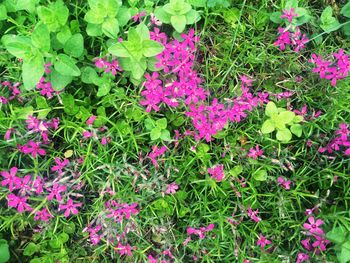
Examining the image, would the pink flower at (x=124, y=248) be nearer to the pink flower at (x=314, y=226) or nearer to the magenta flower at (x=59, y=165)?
the magenta flower at (x=59, y=165)

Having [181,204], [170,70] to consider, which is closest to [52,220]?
[181,204]

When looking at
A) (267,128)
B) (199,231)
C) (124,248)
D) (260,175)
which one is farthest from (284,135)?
(124,248)

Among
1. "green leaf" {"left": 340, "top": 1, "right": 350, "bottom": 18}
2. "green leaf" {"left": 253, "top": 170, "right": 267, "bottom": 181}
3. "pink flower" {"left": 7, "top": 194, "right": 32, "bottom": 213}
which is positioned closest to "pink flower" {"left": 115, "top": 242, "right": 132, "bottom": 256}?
"pink flower" {"left": 7, "top": 194, "right": 32, "bottom": 213}

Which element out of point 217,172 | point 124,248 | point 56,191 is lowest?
point 124,248

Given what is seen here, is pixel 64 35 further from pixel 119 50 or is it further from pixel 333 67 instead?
pixel 333 67

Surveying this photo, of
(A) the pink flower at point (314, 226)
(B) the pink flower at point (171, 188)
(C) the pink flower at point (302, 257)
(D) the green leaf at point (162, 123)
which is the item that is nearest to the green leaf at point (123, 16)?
(D) the green leaf at point (162, 123)

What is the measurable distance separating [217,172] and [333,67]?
788mm

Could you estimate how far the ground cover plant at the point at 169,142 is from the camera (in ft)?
6.62

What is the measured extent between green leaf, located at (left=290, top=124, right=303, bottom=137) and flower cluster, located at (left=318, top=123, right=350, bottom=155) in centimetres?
13

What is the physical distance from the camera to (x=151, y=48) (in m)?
1.94

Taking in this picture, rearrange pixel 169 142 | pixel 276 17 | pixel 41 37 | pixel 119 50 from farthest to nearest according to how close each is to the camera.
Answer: pixel 276 17 → pixel 169 142 → pixel 119 50 → pixel 41 37

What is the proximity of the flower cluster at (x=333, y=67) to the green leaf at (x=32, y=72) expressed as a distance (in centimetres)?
132

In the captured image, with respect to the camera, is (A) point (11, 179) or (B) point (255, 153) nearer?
(A) point (11, 179)

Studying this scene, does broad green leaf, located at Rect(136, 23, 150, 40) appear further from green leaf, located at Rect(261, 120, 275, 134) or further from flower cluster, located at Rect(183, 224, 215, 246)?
flower cluster, located at Rect(183, 224, 215, 246)
